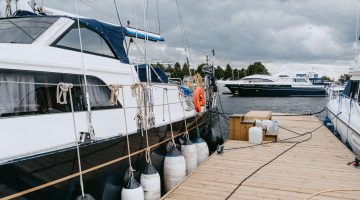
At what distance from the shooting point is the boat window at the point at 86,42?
4797 mm

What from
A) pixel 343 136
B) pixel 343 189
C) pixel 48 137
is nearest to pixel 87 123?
pixel 48 137

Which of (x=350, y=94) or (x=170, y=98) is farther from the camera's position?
(x=350, y=94)

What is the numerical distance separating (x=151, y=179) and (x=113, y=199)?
719 millimetres

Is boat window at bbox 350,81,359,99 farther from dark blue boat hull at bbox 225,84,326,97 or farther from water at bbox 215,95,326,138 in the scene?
dark blue boat hull at bbox 225,84,326,97

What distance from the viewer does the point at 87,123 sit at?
4.59m

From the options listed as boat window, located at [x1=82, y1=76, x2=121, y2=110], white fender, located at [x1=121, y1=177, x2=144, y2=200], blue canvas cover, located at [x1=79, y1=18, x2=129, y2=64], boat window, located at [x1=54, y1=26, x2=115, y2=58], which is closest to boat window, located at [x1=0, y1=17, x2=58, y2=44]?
boat window, located at [x1=54, y1=26, x2=115, y2=58]

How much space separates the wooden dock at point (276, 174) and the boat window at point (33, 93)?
2.37 metres

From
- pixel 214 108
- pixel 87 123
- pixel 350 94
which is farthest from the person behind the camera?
pixel 214 108

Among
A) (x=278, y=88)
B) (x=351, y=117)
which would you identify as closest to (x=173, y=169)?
(x=351, y=117)

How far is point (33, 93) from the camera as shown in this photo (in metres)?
3.90

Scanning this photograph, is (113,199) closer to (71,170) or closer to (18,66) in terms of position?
(71,170)

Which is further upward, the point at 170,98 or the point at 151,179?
the point at 170,98

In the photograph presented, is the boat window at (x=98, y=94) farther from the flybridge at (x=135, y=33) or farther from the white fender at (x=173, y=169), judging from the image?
the white fender at (x=173, y=169)

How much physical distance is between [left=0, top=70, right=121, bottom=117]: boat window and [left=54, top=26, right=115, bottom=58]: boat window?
61 centimetres
